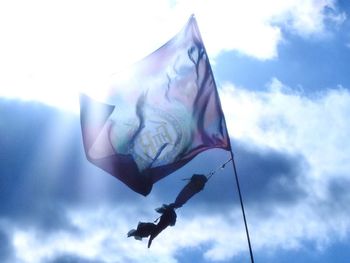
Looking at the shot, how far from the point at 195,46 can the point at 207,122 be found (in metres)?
3.51

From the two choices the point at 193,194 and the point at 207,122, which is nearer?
the point at 193,194

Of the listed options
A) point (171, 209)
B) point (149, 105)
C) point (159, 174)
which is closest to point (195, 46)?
point (149, 105)

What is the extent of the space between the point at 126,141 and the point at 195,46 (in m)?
4.74

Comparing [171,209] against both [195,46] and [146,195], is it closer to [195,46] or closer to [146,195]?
[146,195]

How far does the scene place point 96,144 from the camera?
18766 mm

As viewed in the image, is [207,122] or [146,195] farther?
[207,122]

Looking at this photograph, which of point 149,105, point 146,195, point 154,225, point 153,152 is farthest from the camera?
point 149,105

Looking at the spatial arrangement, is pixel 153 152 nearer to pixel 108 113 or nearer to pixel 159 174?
pixel 159 174

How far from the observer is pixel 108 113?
19688 mm

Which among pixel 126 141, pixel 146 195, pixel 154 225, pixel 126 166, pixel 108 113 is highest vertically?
pixel 108 113

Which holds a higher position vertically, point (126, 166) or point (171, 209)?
point (126, 166)

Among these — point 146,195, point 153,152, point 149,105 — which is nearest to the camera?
point 146,195

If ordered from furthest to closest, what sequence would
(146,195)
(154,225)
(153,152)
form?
(153,152)
(146,195)
(154,225)

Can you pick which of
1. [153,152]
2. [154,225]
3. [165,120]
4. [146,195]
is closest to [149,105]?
[165,120]
